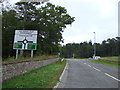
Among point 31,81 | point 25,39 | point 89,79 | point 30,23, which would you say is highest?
point 30,23

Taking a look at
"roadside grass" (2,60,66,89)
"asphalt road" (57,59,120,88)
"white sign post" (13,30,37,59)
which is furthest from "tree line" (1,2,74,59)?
"roadside grass" (2,60,66,89)

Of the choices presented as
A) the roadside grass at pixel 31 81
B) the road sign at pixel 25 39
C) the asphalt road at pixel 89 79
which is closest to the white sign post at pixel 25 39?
the road sign at pixel 25 39

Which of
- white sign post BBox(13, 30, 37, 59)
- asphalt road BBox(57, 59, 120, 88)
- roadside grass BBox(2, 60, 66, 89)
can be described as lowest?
asphalt road BBox(57, 59, 120, 88)

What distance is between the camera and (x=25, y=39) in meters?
22.0

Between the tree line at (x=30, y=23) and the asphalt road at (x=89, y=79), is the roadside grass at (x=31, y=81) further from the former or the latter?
the tree line at (x=30, y=23)

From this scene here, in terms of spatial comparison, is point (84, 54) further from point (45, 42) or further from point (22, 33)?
point (22, 33)

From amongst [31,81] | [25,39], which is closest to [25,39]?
[25,39]

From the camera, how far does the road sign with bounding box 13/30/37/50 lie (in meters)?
21.9

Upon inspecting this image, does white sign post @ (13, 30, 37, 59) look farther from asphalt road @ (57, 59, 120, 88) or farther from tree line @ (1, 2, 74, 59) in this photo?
tree line @ (1, 2, 74, 59)

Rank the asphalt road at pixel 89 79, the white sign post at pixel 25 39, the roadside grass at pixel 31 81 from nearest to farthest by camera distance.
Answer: the roadside grass at pixel 31 81
the asphalt road at pixel 89 79
the white sign post at pixel 25 39

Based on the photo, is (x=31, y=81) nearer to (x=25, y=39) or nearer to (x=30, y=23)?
(x=25, y=39)

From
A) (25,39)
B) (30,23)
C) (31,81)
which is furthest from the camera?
(30,23)

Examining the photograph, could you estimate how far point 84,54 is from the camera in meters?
152

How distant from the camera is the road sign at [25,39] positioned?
21.9 metres
